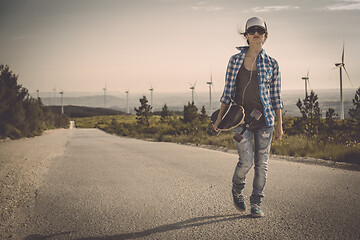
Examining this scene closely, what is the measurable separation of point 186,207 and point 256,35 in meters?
2.59

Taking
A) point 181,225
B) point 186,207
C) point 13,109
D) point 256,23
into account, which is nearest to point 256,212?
point 181,225

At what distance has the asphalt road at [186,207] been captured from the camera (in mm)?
3605

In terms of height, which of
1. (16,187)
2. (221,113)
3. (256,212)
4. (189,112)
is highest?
(189,112)

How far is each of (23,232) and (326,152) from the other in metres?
8.37

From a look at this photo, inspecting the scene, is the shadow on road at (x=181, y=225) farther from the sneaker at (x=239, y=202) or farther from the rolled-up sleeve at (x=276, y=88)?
the rolled-up sleeve at (x=276, y=88)

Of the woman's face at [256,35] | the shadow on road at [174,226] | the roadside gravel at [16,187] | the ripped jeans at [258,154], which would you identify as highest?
the woman's face at [256,35]

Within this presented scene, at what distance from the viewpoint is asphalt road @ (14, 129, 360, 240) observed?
361 centimetres

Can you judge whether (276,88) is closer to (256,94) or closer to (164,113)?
(256,94)

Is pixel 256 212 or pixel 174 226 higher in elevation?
pixel 256 212

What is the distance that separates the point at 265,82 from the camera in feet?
12.7

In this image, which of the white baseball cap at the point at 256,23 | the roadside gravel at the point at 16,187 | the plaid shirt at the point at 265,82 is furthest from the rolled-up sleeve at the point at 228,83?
the roadside gravel at the point at 16,187

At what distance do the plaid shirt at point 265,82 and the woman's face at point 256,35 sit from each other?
15 cm

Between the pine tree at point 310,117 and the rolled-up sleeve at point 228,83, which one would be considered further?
the pine tree at point 310,117

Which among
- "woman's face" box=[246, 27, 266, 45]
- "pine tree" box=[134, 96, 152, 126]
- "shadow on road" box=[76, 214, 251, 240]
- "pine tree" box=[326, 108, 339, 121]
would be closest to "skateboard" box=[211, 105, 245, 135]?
"woman's face" box=[246, 27, 266, 45]
